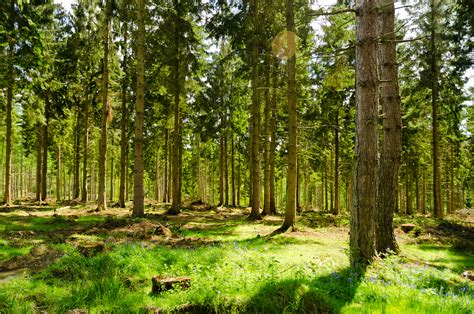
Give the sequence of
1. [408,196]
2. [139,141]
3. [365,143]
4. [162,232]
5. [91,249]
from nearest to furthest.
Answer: [365,143], [91,249], [162,232], [139,141], [408,196]

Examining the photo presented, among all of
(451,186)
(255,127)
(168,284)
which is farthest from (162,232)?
(451,186)

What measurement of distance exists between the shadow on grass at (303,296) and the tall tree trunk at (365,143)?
1.18 metres

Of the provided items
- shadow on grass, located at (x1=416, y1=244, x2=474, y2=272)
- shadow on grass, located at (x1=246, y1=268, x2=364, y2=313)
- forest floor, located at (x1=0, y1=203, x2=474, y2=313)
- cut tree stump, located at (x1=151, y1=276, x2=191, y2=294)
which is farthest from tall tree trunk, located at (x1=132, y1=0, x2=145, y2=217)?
shadow on grass, located at (x1=416, y1=244, x2=474, y2=272)

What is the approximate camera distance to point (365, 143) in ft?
19.9

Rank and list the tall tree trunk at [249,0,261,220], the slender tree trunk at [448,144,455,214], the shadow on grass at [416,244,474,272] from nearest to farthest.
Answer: the shadow on grass at [416,244,474,272]
the tall tree trunk at [249,0,261,220]
the slender tree trunk at [448,144,455,214]

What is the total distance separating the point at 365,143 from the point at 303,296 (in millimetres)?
3077

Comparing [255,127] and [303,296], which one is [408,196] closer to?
[255,127]

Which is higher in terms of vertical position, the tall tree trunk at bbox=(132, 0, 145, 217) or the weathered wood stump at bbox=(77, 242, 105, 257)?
the tall tree trunk at bbox=(132, 0, 145, 217)

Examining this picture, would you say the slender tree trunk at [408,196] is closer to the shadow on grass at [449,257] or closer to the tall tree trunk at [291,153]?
the shadow on grass at [449,257]

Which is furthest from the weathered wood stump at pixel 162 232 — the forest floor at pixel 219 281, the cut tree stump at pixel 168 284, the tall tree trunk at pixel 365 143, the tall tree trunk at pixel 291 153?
the tall tree trunk at pixel 365 143

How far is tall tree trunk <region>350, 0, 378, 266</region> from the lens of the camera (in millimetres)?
6016

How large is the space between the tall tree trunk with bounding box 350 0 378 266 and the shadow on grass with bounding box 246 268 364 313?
1.18 metres

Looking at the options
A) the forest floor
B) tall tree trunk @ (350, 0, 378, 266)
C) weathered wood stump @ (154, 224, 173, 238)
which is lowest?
weathered wood stump @ (154, 224, 173, 238)

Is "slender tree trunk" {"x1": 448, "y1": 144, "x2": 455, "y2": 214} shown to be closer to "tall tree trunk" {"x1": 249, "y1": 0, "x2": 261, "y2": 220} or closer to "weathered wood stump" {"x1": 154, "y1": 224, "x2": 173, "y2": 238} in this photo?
"tall tree trunk" {"x1": 249, "y1": 0, "x2": 261, "y2": 220}
